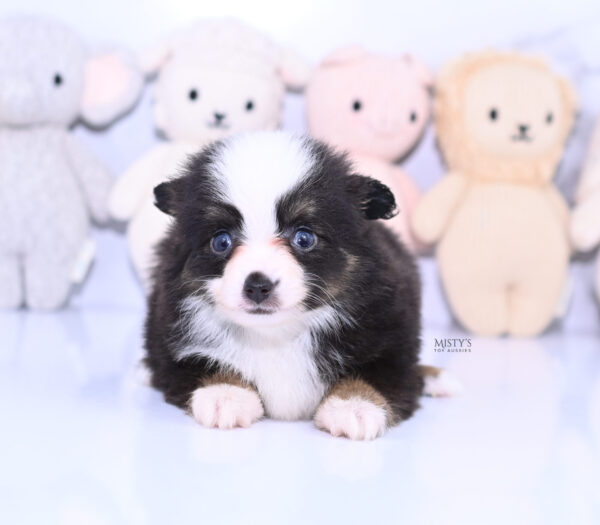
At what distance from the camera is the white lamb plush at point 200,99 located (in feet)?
10.7

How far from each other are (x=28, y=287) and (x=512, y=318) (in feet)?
6.44

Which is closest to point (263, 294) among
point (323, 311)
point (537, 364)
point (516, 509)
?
point (323, 311)

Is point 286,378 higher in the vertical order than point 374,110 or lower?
lower

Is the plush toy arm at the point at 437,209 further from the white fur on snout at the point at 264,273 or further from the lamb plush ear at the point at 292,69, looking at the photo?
the white fur on snout at the point at 264,273

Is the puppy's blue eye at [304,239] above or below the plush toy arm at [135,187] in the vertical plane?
above

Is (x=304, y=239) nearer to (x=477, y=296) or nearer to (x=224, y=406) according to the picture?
(x=224, y=406)

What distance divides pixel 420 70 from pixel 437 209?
592 millimetres

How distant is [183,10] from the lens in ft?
12.1

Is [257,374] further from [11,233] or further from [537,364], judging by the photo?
[11,233]

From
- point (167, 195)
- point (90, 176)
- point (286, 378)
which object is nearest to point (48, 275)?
point (90, 176)

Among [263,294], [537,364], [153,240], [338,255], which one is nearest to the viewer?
[263,294]

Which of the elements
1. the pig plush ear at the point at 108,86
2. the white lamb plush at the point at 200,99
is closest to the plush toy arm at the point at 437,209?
the white lamb plush at the point at 200,99

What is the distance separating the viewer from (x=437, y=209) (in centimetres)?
327

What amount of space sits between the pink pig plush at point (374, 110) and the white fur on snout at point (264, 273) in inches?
60.0
